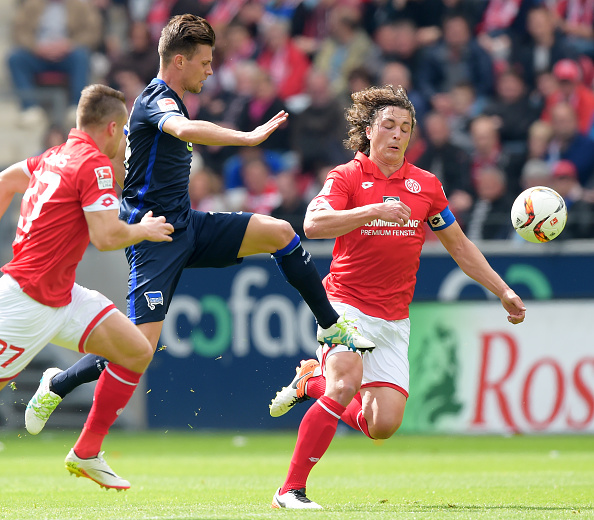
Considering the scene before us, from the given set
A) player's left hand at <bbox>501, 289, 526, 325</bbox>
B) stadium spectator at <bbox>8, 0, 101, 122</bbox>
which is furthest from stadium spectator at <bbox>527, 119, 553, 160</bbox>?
player's left hand at <bbox>501, 289, 526, 325</bbox>

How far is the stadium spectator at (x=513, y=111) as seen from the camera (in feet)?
46.2

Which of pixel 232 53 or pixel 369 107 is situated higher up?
pixel 232 53

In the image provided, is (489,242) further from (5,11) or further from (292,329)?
(5,11)

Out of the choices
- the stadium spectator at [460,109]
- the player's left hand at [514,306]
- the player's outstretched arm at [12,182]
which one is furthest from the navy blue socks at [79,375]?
the stadium spectator at [460,109]

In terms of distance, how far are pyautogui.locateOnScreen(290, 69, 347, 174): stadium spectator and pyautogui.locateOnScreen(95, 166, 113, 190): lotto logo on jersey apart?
28.2 ft

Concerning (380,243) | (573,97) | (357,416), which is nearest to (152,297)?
(380,243)

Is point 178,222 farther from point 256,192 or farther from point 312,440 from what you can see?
point 256,192

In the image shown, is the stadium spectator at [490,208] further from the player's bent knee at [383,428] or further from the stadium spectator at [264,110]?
the player's bent knee at [383,428]

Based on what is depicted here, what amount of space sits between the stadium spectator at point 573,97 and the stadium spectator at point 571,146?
21.9 inches

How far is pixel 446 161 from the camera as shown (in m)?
13.5

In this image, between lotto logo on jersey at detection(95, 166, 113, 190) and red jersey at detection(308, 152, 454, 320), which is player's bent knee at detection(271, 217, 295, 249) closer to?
red jersey at detection(308, 152, 454, 320)

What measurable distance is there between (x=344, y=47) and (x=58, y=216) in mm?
10243

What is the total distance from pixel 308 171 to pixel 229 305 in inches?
113

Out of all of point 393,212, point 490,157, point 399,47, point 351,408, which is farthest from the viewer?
point 399,47
